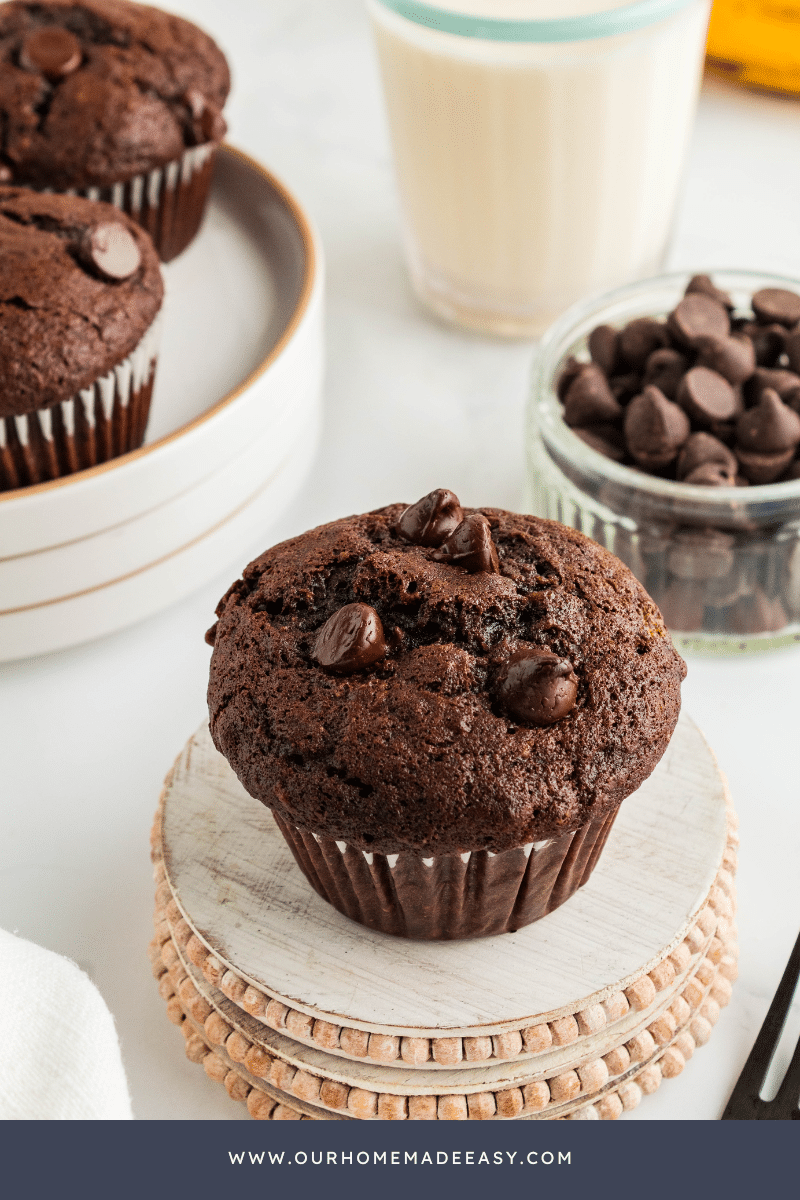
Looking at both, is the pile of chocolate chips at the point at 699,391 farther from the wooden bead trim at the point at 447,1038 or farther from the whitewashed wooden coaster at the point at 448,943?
the wooden bead trim at the point at 447,1038

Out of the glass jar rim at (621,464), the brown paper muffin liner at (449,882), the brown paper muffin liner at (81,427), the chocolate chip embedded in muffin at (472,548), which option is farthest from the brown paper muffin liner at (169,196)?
the brown paper muffin liner at (449,882)

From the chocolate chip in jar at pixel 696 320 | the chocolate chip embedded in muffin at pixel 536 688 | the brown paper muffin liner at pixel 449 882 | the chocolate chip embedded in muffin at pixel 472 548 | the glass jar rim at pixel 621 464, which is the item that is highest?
the chocolate chip embedded in muffin at pixel 472 548

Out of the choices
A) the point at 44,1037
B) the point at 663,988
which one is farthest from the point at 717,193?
the point at 44,1037

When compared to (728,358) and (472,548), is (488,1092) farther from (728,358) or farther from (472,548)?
(728,358)

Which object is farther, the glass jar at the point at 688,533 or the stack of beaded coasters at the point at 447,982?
the glass jar at the point at 688,533

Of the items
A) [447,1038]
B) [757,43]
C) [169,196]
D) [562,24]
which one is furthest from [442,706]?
[757,43]
